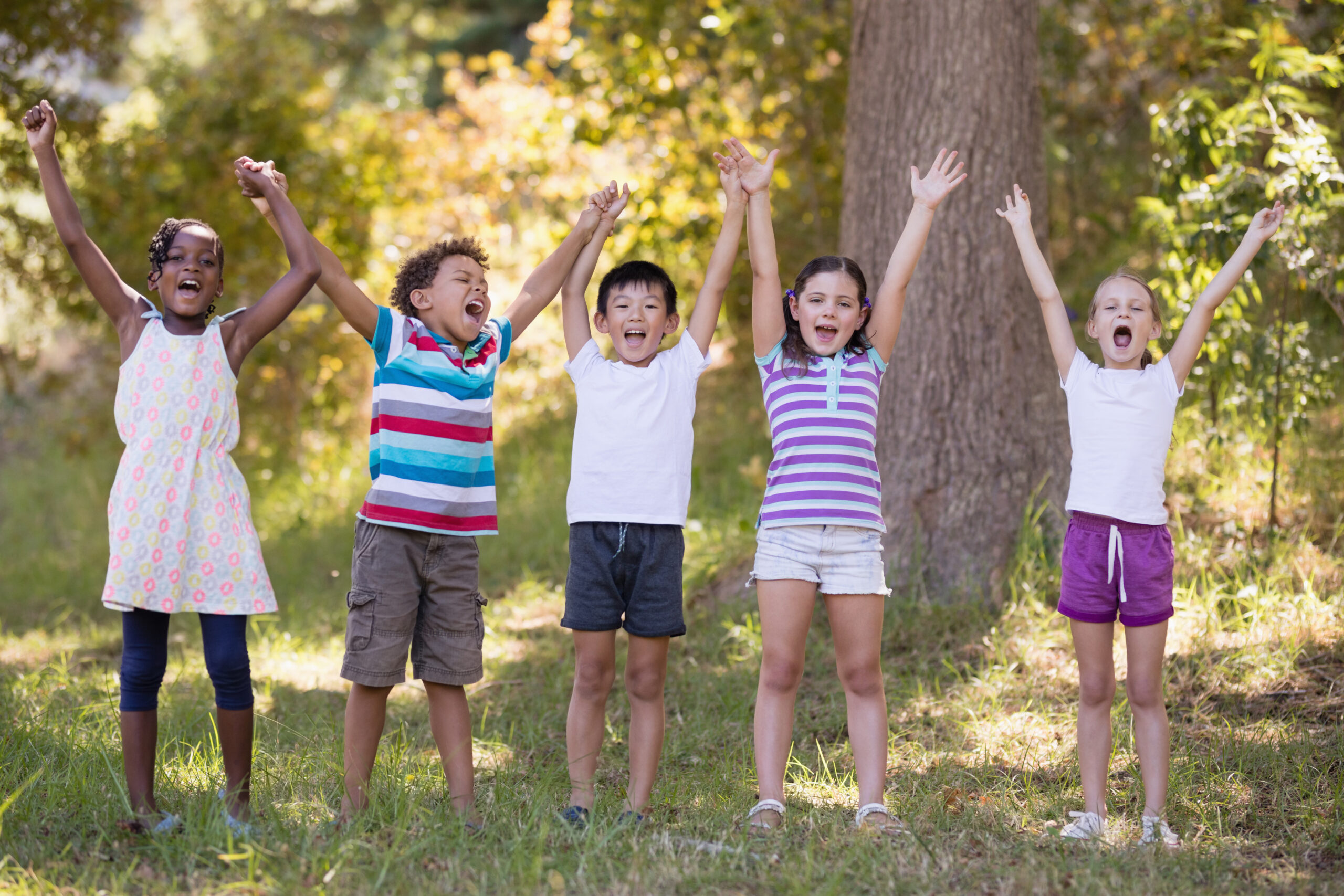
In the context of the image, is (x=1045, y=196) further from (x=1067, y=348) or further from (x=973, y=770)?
(x=973, y=770)

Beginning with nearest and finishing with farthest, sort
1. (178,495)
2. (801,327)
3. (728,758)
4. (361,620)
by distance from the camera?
1. (178,495)
2. (361,620)
3. (801,327)
4. (728,758)

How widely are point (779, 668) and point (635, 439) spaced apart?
2.52 ft

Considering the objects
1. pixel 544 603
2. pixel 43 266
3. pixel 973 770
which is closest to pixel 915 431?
pixel 973 770

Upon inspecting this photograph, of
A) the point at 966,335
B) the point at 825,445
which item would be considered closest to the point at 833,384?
the point at 825,445

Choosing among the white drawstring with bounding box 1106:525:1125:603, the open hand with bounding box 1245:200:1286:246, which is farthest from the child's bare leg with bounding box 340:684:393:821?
the open hand with bounding box 1245:200:1286:246

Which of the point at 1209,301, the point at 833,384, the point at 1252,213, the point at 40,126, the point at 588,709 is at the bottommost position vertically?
the point at 588,709

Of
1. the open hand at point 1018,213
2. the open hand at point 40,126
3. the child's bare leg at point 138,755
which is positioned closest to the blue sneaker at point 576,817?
the child's bare leg at point 138,755

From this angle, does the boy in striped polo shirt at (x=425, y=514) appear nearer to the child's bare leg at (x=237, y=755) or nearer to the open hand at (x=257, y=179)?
the open hand at (x=257, y=179)

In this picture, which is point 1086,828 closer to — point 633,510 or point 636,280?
point 633,510

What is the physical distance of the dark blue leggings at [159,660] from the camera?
3.16 meters

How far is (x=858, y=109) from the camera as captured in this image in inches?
212

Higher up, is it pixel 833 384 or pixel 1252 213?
pixel 1252 213

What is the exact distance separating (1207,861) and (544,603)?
3.72 metres

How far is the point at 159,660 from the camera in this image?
3201mm
